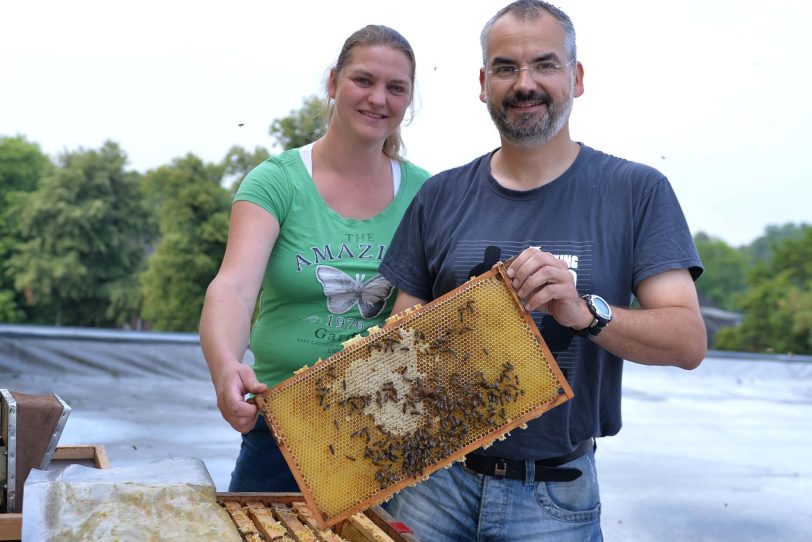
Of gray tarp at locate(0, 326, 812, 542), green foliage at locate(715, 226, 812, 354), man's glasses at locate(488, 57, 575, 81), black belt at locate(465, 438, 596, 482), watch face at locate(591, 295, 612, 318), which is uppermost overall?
man's glasses at locate(488, 57, 575, 81)

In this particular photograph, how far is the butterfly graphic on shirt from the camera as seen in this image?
2.58m

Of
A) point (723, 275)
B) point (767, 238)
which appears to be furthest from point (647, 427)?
point (767, 238)

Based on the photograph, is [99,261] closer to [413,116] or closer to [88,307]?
[88,307]

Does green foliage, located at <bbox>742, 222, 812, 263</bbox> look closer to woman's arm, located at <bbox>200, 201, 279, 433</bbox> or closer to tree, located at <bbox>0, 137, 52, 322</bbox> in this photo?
tree, located at <bbox>0, 137, 52, 322</bbox>

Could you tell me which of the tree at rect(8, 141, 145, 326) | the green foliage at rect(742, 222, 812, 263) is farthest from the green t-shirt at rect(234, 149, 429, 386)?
the green foliage at rect(742, 222, 812, 263)

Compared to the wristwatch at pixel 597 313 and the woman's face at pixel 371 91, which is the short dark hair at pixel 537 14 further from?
the wristwatch at pixel 597 313

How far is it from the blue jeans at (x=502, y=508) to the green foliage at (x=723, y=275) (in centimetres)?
5047

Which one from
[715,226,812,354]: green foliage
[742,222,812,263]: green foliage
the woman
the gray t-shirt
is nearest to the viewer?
the gray t-shirt

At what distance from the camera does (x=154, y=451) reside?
20.2ft

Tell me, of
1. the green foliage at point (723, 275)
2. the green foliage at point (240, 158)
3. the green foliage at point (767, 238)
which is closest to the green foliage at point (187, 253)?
the green foliage at point (240, 158)

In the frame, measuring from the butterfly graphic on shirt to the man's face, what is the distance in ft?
2.27

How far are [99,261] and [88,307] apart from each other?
6.74 feet

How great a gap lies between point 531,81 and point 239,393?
110 cm

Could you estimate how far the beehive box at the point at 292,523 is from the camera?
2.00 meters
